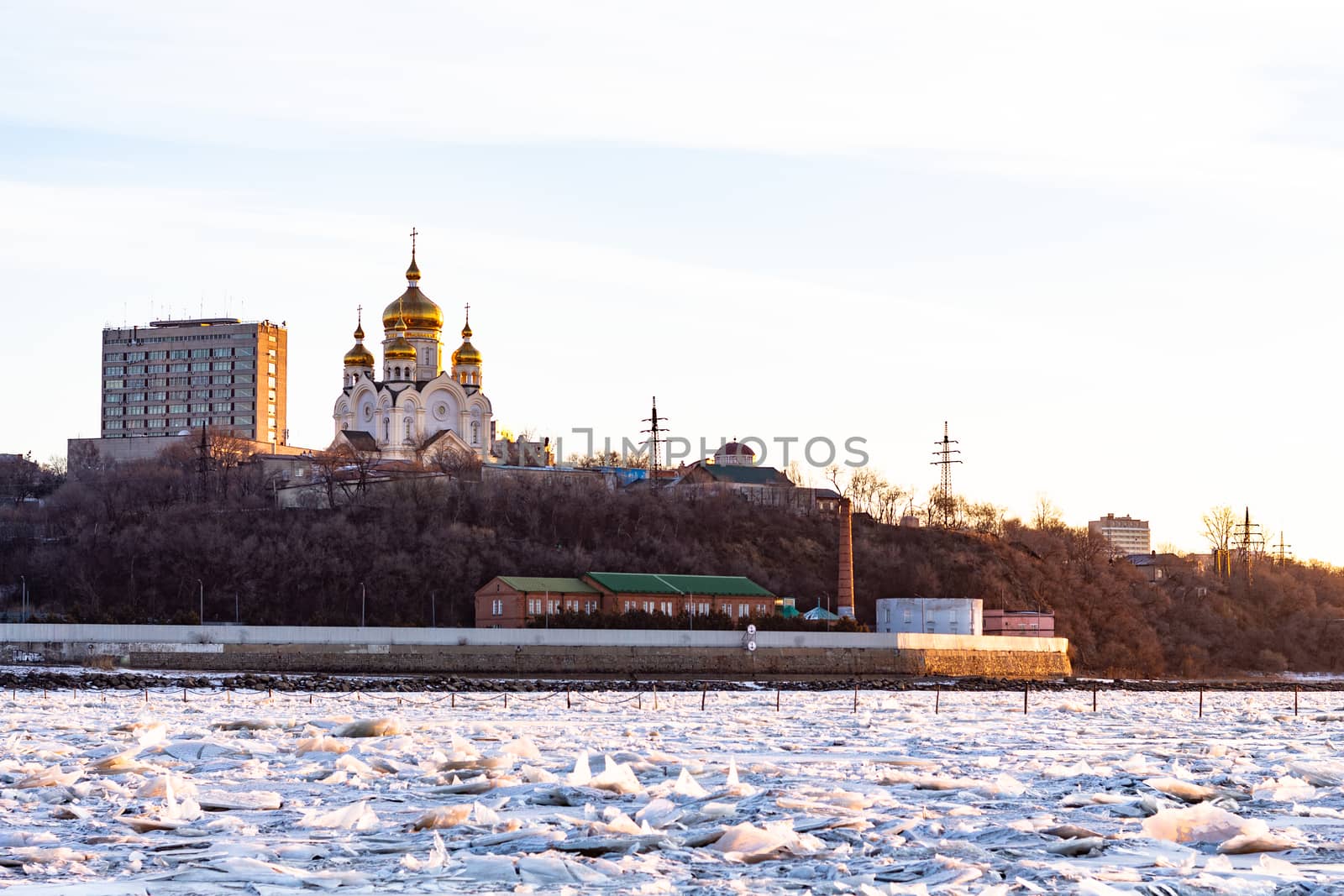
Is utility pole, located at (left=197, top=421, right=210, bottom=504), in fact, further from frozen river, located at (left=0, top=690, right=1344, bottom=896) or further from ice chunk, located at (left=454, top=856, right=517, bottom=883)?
ice chunk, located at (left=454, top=856, right=517, bottom=883)

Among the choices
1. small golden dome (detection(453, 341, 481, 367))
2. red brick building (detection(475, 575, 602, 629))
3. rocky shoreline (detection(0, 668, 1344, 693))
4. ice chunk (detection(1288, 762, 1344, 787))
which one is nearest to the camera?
ice chunk (detection(1288, 762, 1344, 787))

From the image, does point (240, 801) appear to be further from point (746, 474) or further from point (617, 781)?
point (746, 474)

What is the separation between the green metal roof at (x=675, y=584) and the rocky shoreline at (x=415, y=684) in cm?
1180

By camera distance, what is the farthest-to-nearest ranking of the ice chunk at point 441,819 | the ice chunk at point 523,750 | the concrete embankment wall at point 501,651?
the concrete embankment wall at point 501,651 < the ice chunk at point 523,750 < the ice chunk at point 441,819

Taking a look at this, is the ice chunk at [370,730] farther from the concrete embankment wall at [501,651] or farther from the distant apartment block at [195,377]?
the distant apartment block at [195,377]

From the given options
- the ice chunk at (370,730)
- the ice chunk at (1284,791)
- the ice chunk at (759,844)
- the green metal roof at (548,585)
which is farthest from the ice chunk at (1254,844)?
the green metal roof at (548,585)

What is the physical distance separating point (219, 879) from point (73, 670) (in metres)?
38.4

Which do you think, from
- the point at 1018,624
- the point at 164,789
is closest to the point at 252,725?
the point at 164,789

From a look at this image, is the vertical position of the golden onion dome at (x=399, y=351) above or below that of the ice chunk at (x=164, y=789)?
above

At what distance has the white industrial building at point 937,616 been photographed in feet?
215

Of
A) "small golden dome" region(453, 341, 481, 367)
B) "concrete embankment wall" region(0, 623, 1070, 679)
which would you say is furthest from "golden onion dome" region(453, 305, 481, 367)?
"concrete embankment wall" region(0, 623, 1070, 679)

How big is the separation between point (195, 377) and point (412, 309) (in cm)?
6260

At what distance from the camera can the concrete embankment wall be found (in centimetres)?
4966

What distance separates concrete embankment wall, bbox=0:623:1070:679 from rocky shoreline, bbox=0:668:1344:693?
6.32 ft
